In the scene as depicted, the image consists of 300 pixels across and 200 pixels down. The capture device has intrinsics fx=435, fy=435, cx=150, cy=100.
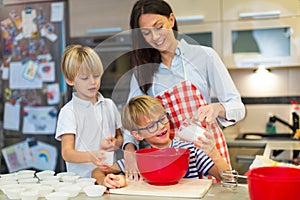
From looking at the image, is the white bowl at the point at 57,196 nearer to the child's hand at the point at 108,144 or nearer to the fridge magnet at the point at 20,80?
the child's hand at the point at 108,144

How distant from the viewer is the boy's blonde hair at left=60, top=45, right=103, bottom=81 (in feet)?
3.81

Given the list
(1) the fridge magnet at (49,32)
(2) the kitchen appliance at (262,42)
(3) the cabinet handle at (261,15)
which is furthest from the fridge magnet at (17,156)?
(3) the cabinet handle at (261,15)

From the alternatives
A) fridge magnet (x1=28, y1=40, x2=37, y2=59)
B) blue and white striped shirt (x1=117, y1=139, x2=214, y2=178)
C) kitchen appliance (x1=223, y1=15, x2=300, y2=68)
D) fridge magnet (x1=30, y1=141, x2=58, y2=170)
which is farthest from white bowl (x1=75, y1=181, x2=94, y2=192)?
fridge magnet (x1=28, y1=40, x2=37, y2=59)

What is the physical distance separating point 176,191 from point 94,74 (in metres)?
0.40

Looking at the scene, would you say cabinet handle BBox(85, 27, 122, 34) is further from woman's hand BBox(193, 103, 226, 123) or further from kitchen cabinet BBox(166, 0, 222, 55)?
woman's hand BBox(193, 103, 226, 123)

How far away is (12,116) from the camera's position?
2633 mm

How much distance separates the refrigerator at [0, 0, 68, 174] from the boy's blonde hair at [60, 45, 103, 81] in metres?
1.36

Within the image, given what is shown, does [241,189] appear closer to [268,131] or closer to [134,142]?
[134,142]

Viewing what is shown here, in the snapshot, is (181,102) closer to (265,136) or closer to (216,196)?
(216,196)

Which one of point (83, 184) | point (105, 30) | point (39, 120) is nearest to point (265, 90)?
point (105, 30)

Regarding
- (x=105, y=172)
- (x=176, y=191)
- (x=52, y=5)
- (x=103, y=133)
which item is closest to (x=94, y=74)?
(x=103, y=133)

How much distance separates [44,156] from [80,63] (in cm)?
153

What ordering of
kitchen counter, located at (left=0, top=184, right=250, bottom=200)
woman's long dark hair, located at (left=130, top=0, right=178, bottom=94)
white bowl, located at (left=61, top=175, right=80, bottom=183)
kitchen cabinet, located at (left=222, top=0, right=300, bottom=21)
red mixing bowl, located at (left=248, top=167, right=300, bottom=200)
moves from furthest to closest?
kitchen cabinet, located at (left=222, top=0, right=300, bottom=21), woman's long dark hair, located at (left=130, top=0, right=178, bottom=94), white bowl, located at (left=61, top=175, right=80, bottom=183), kitchen counter, located at (left=0, top=184, right=250, bottom=200), red mixing bowl, located at (left=248, top=167, right=300, bottom=200)

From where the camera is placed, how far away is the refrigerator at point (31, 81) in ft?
8.36
